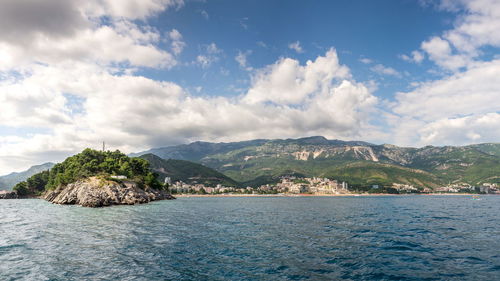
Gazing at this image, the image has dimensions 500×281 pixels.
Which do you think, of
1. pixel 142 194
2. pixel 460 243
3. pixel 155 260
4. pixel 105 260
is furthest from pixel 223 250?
pixel 142 194

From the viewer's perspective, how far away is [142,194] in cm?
15712

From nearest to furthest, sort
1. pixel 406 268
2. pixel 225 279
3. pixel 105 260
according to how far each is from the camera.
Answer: pixel 225 279 → pixel 406 268 → pixel 105 260

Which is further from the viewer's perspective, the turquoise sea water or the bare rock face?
the bare rock face

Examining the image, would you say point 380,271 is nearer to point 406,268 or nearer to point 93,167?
point 406,268

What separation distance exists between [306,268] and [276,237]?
17743mm

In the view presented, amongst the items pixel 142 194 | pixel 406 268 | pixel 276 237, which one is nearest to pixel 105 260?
pixel 276 237

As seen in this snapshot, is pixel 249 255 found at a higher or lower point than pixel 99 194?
lower

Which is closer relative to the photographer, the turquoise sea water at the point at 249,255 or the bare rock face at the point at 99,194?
the turquoise sea water at the point at 249,255

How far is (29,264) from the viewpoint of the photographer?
28609 mm

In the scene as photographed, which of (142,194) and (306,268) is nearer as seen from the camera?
(306,268)

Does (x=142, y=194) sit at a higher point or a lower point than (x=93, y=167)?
lower

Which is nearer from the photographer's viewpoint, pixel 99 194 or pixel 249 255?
pixel 249 255

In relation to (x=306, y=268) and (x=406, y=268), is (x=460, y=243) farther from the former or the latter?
(x=306, y=268)

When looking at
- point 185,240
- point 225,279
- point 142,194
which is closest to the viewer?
point 225,279
